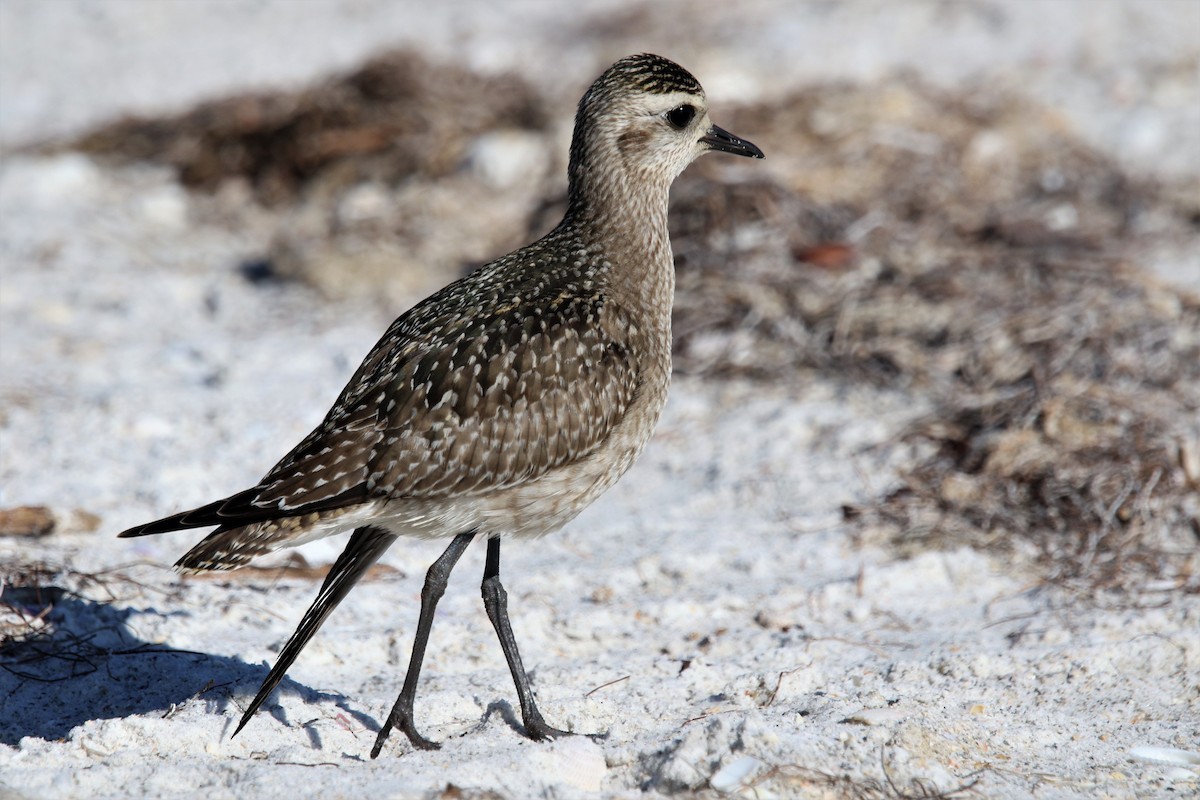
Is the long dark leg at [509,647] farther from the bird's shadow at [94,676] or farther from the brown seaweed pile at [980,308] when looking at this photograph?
the brown seaweed pile at [980,308]

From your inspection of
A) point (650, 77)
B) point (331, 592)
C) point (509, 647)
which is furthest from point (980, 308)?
point (331, 592)

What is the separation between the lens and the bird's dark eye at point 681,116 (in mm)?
5668

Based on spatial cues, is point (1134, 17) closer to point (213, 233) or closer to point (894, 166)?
point (894, 166)

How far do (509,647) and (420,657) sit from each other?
31 centimetres

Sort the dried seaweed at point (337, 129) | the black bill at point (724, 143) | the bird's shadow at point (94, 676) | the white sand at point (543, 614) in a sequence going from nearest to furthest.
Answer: the white sand at point (543, 614)
the bird's shadow at point (94, 676)
the black bill at point (724, 143)
the dried seaweed at point (337, 129)

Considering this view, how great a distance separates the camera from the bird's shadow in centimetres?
483

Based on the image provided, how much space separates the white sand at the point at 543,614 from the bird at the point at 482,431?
39 cm

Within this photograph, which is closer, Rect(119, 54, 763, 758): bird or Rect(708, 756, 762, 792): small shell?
Result: Rect(708, 756, 762, 792): small shell

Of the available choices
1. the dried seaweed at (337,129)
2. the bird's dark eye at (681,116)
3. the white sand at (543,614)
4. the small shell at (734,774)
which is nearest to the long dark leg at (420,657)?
the white sand at (543,614)

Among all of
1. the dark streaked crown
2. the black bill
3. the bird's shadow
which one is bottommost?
the bird's shadow

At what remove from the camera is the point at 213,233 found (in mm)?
10273

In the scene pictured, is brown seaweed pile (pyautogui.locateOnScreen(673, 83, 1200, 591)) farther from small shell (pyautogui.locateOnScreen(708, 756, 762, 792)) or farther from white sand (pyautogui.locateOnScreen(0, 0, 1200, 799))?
small shell (pyautogui.locateOnScreen(708, 756, 762, 792))

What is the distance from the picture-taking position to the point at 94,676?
5047mm

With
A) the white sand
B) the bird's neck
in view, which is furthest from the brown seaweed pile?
the bird's neck
